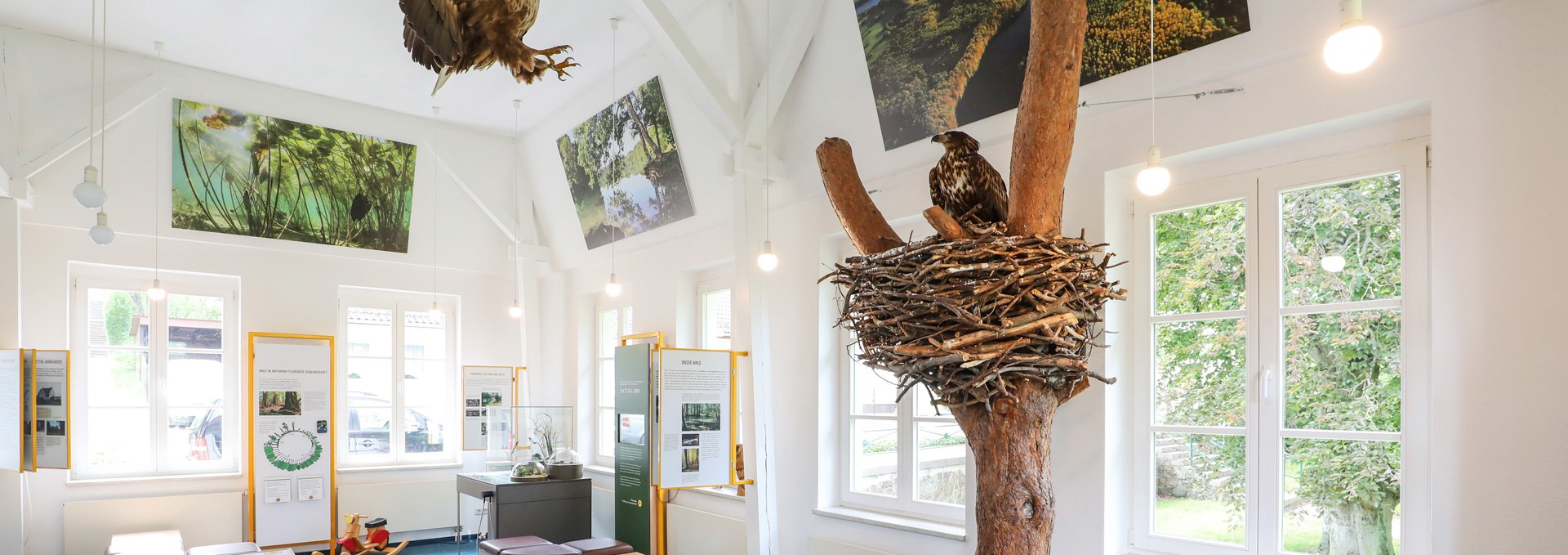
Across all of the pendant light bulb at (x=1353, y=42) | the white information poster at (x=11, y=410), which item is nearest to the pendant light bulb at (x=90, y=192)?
the white information poster at (x=11, y=410)

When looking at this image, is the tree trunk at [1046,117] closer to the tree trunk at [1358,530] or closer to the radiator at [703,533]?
the tree trunk at [1358,530]

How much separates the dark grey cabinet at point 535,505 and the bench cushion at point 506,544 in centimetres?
74

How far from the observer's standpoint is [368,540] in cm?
696

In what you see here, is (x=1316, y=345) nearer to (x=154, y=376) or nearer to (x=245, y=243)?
(x=245, y=243)

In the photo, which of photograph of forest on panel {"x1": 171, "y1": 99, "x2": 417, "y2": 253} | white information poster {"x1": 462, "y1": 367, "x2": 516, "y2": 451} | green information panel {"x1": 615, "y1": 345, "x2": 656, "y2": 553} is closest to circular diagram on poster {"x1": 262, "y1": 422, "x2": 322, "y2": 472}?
white information poster {"x1": 462, "y1": 367, "x2": 516, "y2": 451}

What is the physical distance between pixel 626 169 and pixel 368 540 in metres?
3.46

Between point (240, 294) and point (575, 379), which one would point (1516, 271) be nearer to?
point (575, 379)

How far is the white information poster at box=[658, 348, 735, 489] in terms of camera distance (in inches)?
224

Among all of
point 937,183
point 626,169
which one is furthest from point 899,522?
point 626,169

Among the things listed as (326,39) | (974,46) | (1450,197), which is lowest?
(1450,197)

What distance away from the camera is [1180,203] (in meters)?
3.71

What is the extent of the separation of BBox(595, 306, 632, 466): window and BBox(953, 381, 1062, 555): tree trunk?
563 cm

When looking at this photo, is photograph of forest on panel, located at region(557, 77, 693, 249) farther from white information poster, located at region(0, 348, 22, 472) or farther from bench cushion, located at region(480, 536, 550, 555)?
white information poster, located at region(0, 348, 22, 472)

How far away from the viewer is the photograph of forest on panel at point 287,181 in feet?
23.4
